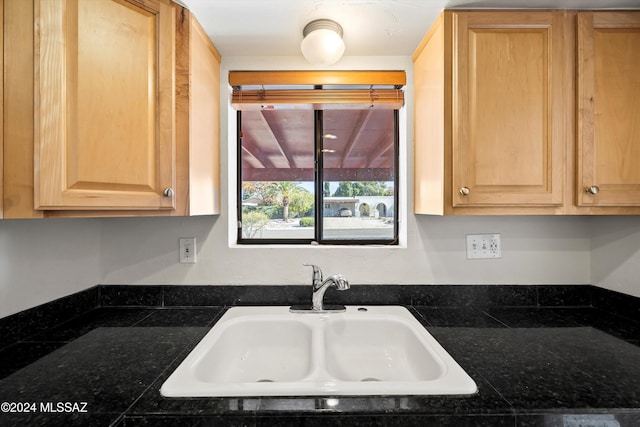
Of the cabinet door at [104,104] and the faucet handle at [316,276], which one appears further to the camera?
the faucet handle at [316,276]

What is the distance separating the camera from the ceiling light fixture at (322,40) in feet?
3.87

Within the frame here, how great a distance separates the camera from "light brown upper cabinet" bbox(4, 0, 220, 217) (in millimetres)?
827

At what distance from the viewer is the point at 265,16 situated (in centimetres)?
117

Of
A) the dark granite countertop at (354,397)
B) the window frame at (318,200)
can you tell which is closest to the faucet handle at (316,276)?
the window frame at (318,200)

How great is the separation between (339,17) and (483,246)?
1232mm

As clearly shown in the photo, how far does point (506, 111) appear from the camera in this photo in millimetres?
1115

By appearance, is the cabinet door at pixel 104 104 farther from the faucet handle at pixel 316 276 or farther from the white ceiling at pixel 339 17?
the faucet handle at pixel 316 276

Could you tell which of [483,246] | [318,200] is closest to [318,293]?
[318,200]

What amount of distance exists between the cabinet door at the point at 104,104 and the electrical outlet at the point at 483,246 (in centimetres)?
137

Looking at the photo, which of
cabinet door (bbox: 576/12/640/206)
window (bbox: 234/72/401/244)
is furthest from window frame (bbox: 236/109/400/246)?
cabinet door (bbox: 576/12/640/206)

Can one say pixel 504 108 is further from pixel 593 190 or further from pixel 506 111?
pixel 593 190

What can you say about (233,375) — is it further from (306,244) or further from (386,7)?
(386,7)

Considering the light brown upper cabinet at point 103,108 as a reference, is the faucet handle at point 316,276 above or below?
below

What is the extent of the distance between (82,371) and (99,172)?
595mm
